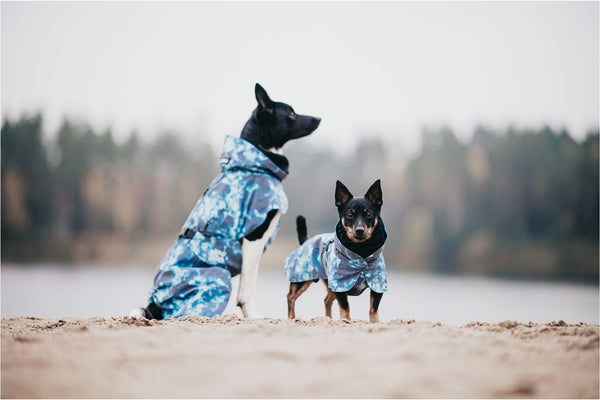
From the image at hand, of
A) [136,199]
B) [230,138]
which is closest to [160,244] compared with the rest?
[136,199]

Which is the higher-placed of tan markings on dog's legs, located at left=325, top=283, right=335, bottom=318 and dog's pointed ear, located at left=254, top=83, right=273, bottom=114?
dog's pointed ear, located at left=254, top=83, right=273, bottom=114

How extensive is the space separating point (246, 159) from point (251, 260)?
103 centimetres

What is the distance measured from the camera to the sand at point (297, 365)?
171 centimetres

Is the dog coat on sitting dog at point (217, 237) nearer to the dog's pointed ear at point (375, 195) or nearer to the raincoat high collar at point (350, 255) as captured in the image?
the raincoat high collar at point (350, 255)

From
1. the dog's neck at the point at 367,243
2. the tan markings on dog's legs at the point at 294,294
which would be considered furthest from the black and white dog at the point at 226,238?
the dog's neck at the point at 367,243

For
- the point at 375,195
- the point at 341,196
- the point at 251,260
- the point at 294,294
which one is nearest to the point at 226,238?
the point at 251,260

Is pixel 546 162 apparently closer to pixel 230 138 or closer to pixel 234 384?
pixel 230 138

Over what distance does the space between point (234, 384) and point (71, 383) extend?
0.61 m

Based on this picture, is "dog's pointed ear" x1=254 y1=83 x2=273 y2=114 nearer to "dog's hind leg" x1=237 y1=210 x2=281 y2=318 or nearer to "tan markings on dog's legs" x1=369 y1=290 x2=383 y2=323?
"dog's hind leg" x1=237 y1=210 x2=281 y2=318

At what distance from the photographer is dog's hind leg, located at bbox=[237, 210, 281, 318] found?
186 inches

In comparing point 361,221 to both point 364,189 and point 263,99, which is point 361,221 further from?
point 364,189

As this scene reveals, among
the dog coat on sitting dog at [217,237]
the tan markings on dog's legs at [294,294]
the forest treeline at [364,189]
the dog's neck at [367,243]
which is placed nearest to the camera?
the dog's neck at [367,243]

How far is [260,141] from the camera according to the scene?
502 centimetres

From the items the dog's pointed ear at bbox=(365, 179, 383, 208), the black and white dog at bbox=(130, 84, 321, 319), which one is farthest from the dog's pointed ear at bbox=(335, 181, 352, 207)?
the black and white dog at bbox=(130, 84, 321, 319)
